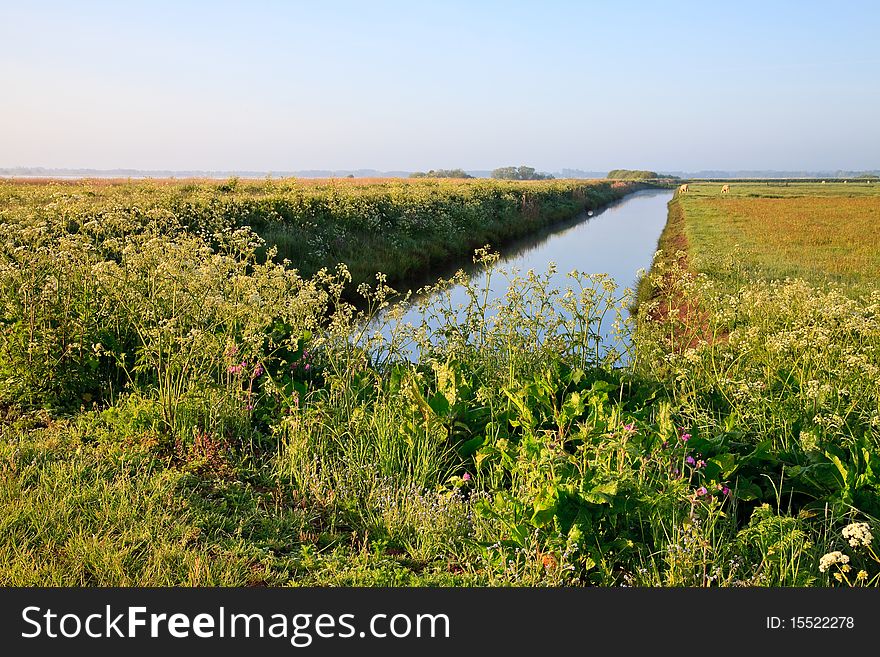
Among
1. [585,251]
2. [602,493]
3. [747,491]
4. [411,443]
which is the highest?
[585,251]

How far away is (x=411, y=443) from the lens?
4.70 metres

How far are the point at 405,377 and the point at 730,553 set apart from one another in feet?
8.25

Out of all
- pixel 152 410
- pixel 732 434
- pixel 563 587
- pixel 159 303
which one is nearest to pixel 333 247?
pixel 159 303

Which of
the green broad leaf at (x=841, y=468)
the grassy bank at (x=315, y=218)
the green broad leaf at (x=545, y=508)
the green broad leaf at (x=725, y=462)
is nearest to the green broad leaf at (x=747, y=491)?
the green broad leaf at (x=725, y=462)

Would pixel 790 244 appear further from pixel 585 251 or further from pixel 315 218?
pixel 315 218

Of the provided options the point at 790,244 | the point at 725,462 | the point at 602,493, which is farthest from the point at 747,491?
the point at 790,244

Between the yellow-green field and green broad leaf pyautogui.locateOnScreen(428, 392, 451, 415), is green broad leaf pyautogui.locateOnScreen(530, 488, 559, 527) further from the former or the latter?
the yellow-green field

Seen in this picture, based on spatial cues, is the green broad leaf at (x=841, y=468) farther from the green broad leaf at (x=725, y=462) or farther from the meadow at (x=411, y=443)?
the green broad leaf at (x=725, y=462)

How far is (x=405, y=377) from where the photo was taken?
17.4 ft

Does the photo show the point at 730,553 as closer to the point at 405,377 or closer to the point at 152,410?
the point at 405,377

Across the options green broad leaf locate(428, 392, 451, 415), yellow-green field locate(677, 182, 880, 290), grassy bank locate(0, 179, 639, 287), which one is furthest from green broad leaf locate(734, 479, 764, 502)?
grassy bank locate(0, 179, 639, 287)

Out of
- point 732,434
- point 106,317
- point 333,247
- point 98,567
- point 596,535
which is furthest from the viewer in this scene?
point 333,247

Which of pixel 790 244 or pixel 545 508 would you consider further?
pixel 790 244

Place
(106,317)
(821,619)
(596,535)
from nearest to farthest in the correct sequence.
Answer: (821,619) < (596,535) < (106,317)
